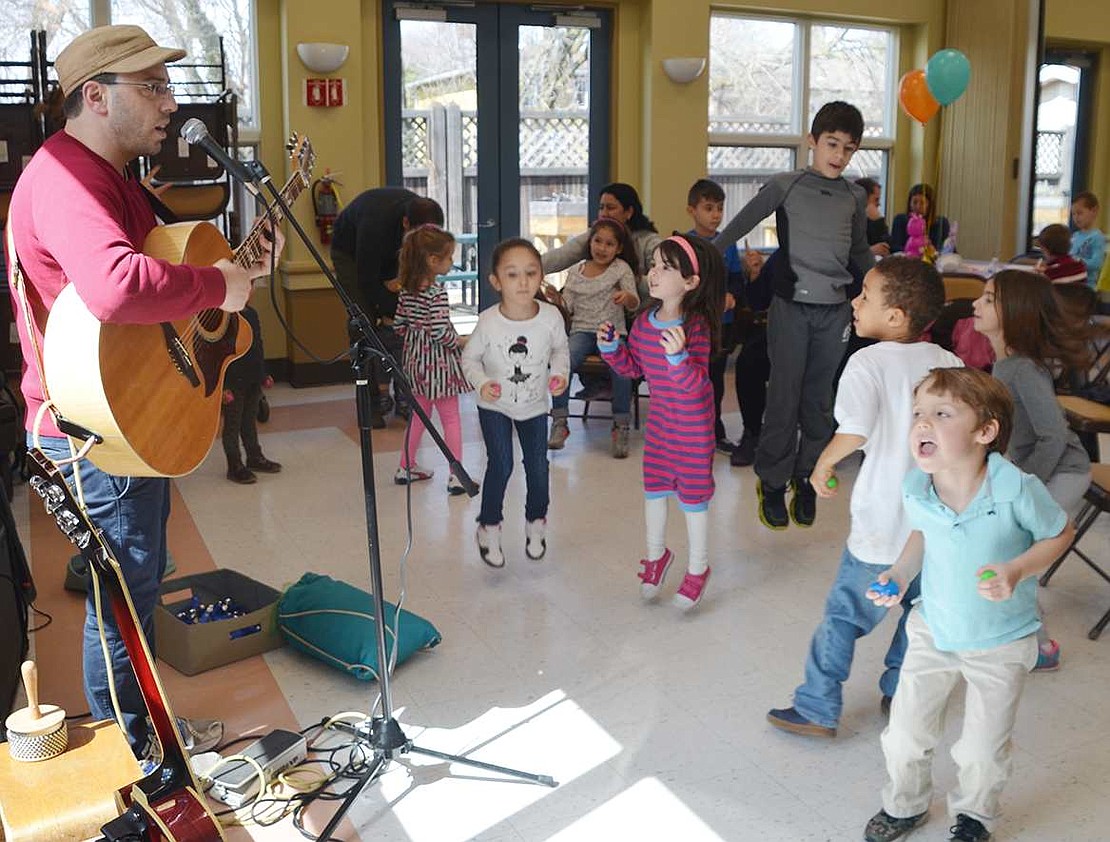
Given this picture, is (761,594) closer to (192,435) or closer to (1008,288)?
(1008,288)

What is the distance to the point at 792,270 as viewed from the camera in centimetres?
463

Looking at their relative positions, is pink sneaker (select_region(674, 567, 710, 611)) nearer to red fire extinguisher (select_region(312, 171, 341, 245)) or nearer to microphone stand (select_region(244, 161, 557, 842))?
microphone stand (select_region(244, 161, 557, 842))

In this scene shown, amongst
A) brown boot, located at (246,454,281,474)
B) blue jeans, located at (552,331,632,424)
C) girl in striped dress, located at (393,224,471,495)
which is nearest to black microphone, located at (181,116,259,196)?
girl in striped dress, located at (393,224,471,495)

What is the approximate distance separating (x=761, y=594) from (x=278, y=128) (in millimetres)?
4913

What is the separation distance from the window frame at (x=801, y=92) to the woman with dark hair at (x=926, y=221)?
0.60 meters

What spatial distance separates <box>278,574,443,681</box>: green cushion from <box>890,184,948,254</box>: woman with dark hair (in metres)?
5.88

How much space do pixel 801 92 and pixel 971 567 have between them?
7.37 m

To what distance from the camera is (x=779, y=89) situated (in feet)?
29.7

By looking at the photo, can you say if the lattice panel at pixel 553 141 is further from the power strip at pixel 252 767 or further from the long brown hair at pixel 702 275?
the power strip at pixel 252 767

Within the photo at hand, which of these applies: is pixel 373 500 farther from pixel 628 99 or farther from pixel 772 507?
pixel 628 99

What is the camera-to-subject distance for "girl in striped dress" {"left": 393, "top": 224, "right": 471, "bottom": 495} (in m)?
4.97

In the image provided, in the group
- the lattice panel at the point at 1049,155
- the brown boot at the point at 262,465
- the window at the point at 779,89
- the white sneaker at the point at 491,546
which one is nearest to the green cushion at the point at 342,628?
the white sneaker at the point at 491,546

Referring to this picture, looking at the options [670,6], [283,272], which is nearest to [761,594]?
[283,272]

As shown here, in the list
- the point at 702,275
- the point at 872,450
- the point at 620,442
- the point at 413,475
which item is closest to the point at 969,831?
the point at 872,450
